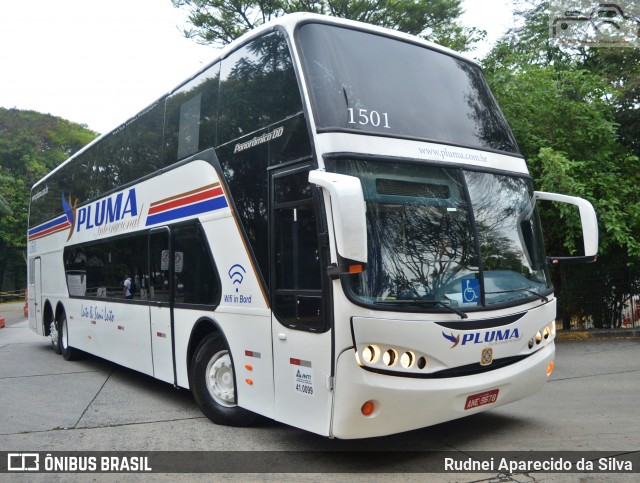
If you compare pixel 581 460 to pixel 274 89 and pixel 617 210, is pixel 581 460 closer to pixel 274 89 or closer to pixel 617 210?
pixel 274 89

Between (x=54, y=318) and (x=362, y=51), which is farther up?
(x=362, y=51)

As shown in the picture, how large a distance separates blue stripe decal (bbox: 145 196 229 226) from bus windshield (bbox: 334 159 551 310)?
210cm

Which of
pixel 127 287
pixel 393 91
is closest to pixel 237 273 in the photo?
pixel 393 91

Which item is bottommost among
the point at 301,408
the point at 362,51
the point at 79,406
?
the point at 79,406

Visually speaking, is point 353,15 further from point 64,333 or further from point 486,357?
point 486,357

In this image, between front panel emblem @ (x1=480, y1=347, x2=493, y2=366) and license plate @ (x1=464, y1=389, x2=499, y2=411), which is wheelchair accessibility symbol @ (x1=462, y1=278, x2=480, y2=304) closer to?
front panel emblem @ (x1=480, y1=347, x2=493, y2=366)

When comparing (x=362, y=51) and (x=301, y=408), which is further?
(x=362, y=51)

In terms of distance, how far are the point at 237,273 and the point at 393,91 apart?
7.72 ft

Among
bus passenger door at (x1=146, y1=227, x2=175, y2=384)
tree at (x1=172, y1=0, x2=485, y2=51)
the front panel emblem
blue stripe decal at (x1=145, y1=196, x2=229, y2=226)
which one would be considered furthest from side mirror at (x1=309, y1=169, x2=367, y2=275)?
tree at (x1=172, y1=0, x2=485, y2=51)

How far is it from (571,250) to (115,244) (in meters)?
8.32

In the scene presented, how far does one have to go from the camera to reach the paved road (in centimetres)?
599

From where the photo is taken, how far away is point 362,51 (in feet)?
20.0

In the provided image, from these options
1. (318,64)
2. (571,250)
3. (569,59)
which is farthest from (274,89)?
(569,59)

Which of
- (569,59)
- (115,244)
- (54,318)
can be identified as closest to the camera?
(115,244)
